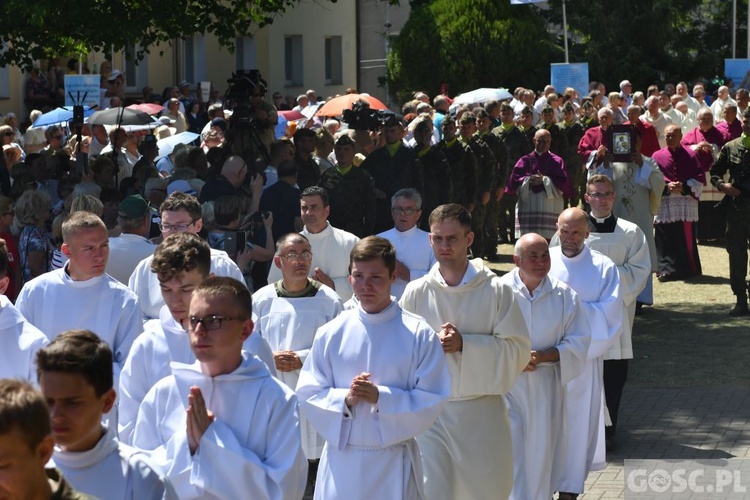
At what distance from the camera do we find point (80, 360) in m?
4.13

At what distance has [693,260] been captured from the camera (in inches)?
706

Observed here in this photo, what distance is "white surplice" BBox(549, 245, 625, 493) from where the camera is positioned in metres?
9.02

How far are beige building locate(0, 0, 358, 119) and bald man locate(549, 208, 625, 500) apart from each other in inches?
998

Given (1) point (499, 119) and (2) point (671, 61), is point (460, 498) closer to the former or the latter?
(1) point (499, 119)

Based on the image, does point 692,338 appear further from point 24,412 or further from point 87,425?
point 24,412

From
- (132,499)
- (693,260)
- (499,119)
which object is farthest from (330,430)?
(499,119)

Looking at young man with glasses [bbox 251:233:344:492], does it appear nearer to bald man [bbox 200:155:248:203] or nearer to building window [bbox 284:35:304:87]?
bald man [bbox 200:155:248:203]

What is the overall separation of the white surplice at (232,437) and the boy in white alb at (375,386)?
1027mm

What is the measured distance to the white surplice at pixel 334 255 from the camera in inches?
383

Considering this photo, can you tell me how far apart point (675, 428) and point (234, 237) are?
363cm

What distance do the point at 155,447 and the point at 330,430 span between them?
1.21 m

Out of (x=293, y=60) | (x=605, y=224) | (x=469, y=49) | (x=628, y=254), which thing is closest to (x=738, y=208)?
(x=605, y=224)

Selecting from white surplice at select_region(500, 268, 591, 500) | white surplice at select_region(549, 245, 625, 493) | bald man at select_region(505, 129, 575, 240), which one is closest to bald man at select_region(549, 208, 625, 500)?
white surplice at select_region(549, 245, 625, 493)

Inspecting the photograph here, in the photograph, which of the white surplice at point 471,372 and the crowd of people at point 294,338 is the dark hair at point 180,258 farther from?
the white surplice at point 471,372
